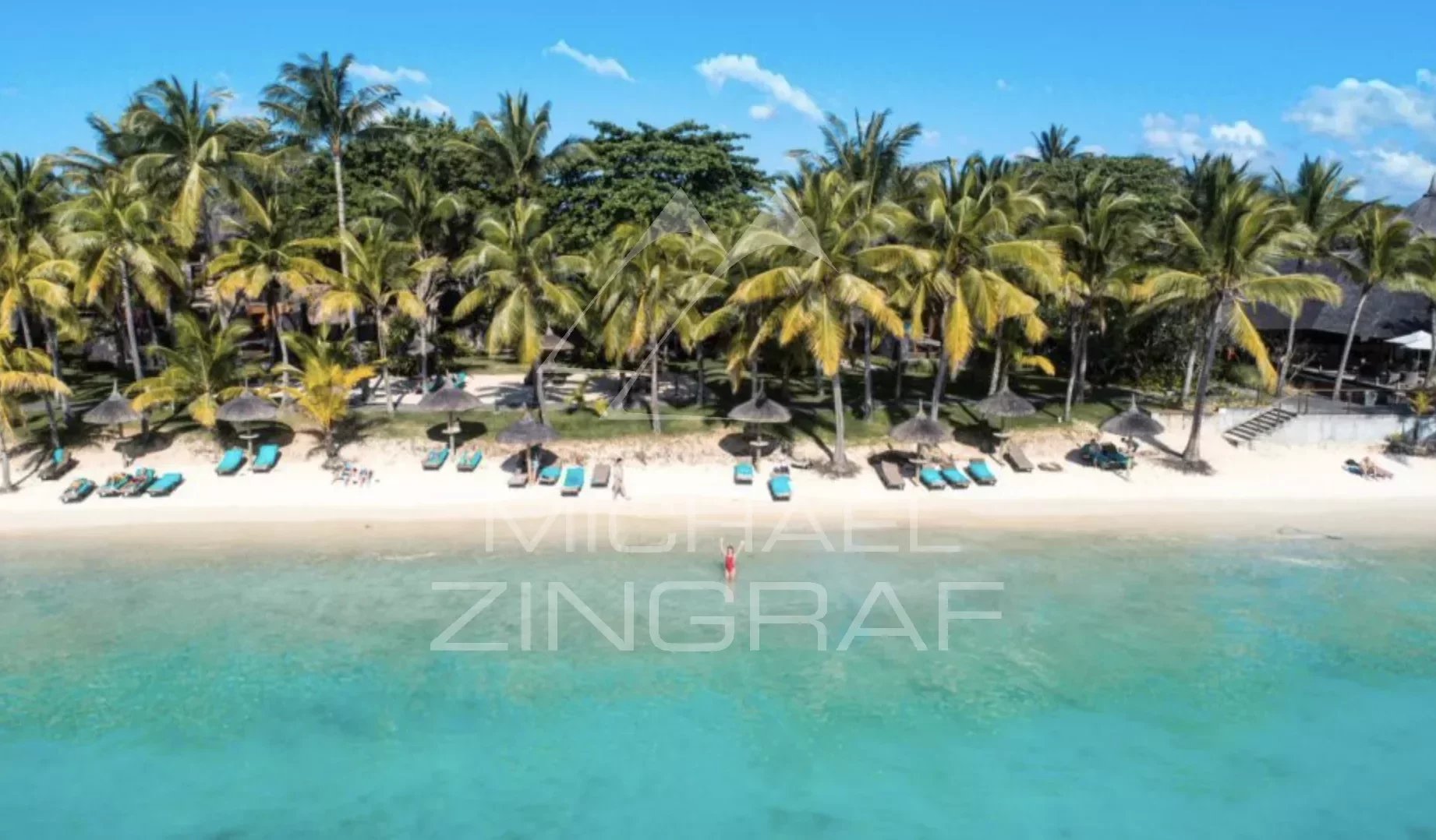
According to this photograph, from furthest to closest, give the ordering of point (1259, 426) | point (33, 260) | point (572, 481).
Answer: point (1259, 426)
point (33, 260)
point (572, 481)

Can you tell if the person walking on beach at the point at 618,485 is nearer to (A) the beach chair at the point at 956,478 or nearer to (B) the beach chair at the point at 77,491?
(A) the beach chair at the point at 956,478

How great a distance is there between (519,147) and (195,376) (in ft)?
54.9

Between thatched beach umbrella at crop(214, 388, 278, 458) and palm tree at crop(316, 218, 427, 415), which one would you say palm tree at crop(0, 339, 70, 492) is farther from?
palm tree at crop(316, 218, 427, 415)

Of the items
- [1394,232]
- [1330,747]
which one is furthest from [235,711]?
[1394,232]

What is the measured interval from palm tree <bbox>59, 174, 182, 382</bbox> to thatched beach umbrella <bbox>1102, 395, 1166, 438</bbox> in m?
30.5

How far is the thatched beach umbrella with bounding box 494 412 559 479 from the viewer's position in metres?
27.7

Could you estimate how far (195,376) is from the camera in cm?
2934

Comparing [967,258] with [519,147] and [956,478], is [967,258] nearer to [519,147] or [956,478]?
[956,478]

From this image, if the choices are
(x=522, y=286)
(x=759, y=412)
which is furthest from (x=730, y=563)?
(x=522, y=286)

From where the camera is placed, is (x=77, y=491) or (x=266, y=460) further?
(x=266, y=460)

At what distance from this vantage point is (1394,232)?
106ft

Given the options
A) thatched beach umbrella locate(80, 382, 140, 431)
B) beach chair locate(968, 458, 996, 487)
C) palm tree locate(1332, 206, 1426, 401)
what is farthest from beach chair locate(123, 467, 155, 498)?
palm tree locate(1332, 206, 1426, 401)

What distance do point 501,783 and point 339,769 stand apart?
2.73 metres

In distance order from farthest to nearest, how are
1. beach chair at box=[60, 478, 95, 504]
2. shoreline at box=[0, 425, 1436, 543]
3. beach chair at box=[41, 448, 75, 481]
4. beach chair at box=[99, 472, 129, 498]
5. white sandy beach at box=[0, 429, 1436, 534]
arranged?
1. beach chair at box=[41, 448, 75, 481]
2. beach chair at box=[99, 472, 129, 498]
3. beach chair at box=[60, 478, 95, 504]
4. white sandy beach at box=[0, 429, 1436, 534]
5. shoreline at box=[0, 425, 1436, 543]
